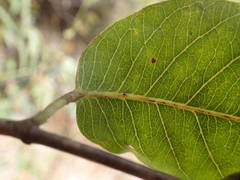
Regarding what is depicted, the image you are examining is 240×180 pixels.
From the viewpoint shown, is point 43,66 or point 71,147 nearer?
point 71,147

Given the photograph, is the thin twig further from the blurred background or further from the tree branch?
the blurred background

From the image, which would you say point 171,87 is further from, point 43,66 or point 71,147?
point 43,66

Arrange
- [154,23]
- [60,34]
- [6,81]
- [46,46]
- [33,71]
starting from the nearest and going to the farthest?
1. [154,23]
2. [6,81]
3. [33,71]
4. [46,46]
5. [60,34]

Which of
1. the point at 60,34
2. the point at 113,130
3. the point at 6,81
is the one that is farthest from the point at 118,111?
the point at 60,34

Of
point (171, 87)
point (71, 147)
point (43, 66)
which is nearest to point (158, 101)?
point (171, 87)

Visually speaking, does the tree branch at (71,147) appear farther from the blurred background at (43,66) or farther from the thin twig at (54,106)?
the blurred background at (43,66)

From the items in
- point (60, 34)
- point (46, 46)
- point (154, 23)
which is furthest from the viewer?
point (60, 34)

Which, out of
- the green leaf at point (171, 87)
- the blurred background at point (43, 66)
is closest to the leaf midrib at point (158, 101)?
the green leaf at point (171, 87)

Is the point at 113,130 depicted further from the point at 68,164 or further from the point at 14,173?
the point at 68,164
